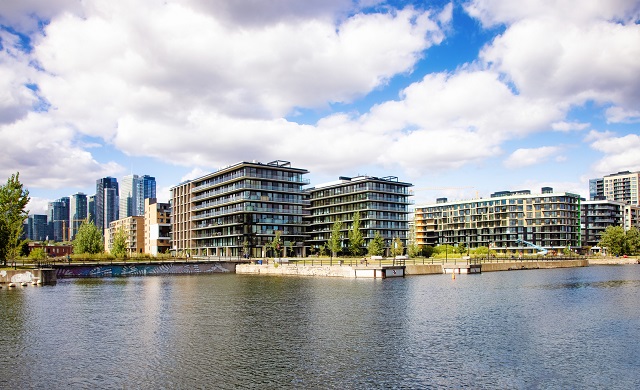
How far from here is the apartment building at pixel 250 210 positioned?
145625 mm

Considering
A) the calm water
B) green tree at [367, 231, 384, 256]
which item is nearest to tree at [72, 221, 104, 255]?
green tree at [367, 231, 384, 256]

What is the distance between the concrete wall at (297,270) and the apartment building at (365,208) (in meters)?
63.9

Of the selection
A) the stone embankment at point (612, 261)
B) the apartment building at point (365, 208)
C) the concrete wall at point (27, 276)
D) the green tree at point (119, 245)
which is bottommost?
the stone embankment at point (612, 261)

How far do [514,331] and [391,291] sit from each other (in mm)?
25674

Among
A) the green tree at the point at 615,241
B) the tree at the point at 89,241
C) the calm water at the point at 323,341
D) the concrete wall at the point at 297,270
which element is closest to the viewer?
the calm water at the point at 323,341

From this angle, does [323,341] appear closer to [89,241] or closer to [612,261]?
[89,241]

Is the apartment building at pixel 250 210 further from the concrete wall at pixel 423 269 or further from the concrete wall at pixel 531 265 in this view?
the concrete wall at pixel 531 265

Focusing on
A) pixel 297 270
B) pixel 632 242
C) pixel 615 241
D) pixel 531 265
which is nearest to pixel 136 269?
Result: pixel 297 270

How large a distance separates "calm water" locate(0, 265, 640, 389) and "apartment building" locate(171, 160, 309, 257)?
88.8m

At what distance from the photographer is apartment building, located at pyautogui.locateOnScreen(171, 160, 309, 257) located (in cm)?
14562

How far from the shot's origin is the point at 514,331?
3538 centimetres

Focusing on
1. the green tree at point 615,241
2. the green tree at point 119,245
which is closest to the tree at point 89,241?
the green tree at point 119,245

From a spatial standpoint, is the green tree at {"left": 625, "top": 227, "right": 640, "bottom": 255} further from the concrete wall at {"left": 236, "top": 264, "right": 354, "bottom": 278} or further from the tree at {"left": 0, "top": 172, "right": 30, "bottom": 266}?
the tree at {"left": 0, "top": 172, "right": 30, "bottom": 266}

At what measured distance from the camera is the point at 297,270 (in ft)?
310
